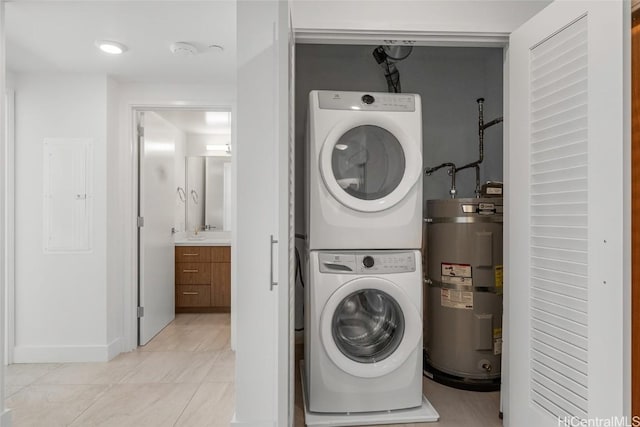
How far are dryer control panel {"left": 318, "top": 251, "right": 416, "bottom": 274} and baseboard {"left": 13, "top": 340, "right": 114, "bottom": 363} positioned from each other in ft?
6.71

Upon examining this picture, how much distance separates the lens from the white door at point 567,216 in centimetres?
124

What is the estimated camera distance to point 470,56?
315cm

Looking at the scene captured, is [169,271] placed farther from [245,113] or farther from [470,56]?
[470,56]

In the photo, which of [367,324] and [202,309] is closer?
[367,324]

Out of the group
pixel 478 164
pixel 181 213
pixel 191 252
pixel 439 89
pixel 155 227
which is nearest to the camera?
pixel 478 164

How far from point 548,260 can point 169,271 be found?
351 centimetres

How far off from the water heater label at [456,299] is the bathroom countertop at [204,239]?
8.67 ft

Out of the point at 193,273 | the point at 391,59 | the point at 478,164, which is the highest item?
the point at 391,59

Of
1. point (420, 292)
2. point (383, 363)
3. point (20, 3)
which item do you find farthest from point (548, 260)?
point (20, 3)

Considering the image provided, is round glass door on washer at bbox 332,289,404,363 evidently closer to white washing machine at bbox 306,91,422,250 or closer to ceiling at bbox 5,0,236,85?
white washing machine at bbox 306,91,422,250

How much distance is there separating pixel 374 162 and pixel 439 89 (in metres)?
1.43

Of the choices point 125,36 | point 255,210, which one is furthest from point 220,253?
point 255,210

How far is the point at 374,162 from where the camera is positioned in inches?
85.7

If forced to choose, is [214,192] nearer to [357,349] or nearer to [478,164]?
[478,164]
